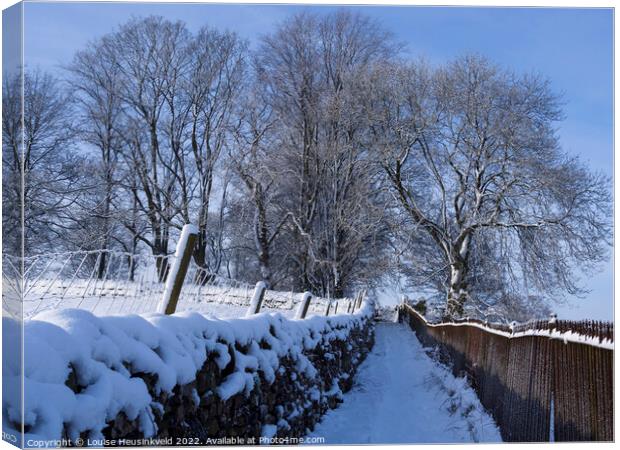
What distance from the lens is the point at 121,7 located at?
4.73 metres

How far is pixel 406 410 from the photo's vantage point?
652 cm

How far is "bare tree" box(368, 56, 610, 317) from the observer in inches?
555

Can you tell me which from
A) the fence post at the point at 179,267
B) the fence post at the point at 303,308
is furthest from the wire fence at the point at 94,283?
the fence post at the point at 303,308

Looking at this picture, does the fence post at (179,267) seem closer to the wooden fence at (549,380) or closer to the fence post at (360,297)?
the wooden fence at (549,380)

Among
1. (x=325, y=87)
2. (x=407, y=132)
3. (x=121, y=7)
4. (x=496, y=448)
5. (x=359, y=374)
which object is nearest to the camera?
(x=496, y=448)

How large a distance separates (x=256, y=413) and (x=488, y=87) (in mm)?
11140

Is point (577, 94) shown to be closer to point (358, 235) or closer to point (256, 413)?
point (256, 413)

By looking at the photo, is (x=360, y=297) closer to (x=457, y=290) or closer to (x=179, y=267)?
(x=457, y=290)

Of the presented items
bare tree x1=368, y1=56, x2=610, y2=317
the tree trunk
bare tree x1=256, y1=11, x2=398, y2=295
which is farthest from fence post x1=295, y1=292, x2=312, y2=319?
the tree trunk

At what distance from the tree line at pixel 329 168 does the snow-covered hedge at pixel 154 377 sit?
11.9 ft

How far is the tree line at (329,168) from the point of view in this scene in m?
10.6

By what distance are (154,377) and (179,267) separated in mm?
1096

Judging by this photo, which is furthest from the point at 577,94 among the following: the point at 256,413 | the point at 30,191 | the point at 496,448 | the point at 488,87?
the point at 488,87

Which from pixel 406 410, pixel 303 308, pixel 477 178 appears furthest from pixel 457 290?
pixel 406 410
